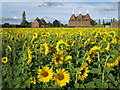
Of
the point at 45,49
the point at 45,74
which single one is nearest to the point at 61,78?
the point at 45,74

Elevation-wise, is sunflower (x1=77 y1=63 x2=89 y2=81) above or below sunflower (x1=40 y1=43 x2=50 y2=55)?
below

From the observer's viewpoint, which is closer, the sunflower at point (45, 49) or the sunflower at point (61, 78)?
the sunflower at point (61, 78)

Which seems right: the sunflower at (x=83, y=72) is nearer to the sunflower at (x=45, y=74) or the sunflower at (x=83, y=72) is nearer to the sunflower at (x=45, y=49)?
the sunflower at (x=45, y=74)

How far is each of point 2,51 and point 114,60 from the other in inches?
98.5

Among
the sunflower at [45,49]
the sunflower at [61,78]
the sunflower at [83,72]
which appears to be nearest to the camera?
the sunflower at [61,78]

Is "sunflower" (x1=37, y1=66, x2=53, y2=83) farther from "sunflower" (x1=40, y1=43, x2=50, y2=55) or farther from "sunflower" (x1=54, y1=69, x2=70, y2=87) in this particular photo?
"sunflower" (x1=40, y1=43, x2=50, y2=55)

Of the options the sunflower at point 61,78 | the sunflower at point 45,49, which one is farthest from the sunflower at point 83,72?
the sunflower at point 45,49

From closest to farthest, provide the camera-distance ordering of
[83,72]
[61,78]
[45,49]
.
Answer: [61,78]
[83,72]
[45,49]

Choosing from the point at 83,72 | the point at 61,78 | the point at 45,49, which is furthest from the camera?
the point at 45,49

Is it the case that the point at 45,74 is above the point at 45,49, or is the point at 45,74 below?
below

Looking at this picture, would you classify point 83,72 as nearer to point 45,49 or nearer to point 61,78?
point 61,78

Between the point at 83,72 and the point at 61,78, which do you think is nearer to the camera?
the point at 61,78

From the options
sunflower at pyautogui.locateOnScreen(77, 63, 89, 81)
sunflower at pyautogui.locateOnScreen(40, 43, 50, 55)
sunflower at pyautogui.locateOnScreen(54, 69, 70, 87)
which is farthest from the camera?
sunflower at pyautogui.locateOnScreen(40, 43, 50, 55)

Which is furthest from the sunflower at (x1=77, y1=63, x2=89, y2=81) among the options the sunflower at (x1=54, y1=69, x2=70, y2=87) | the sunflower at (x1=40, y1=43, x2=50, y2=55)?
the sunflower at (x1=40, y1=43, x2=50, y2=55)
